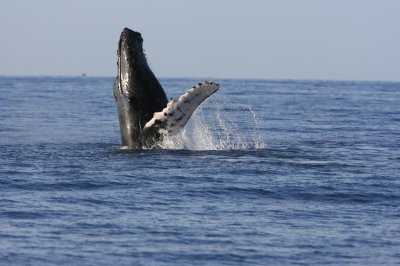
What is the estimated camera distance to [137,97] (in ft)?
63.2

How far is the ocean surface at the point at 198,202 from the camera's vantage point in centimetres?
1142

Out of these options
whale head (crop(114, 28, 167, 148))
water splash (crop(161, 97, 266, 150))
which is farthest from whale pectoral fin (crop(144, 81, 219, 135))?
whale head (crop(114, 28, 167, 148))

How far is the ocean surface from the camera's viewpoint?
1142 cm

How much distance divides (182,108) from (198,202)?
4.15 metres

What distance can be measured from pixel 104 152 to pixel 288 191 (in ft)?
19.1

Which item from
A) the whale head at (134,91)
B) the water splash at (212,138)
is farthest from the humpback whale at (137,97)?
the water splash at (212,138)

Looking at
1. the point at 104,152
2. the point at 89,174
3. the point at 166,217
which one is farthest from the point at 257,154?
the point at 166,217

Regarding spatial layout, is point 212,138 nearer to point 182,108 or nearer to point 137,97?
point 137,97

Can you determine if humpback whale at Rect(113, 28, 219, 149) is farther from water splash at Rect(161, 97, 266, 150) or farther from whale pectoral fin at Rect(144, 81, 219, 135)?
water splash at Rect(161, 97, 266, 150)

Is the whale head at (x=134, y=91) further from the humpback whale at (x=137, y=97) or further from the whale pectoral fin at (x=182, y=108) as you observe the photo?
the whale pectoral fin at (x=182, y=108)

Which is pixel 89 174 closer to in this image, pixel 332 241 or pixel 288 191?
pixel 288 191

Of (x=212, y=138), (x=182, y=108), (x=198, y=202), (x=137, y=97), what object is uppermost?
(x=137, y=97)

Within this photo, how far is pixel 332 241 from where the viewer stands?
474 inches

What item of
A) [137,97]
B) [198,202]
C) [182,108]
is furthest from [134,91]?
[198,202]
